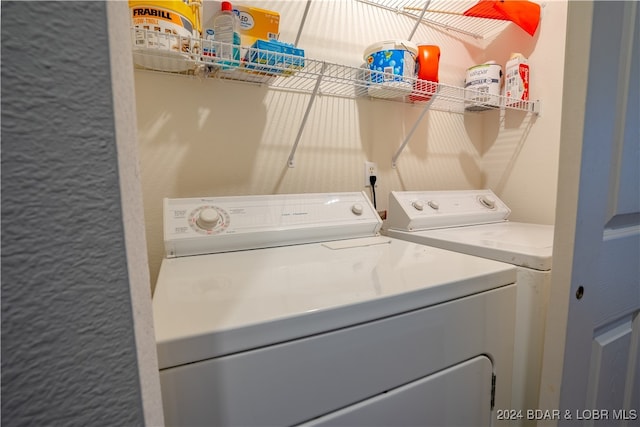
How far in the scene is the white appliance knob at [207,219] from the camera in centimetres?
102

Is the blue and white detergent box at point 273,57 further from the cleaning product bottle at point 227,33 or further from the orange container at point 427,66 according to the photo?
the orange container at point 427,66

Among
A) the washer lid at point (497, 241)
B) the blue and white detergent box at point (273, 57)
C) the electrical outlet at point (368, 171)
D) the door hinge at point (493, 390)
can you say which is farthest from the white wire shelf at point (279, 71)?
the door hinge at point (493, 390)

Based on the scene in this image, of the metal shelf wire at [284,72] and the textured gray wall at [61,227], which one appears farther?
the metal shelf wire at [284,72]

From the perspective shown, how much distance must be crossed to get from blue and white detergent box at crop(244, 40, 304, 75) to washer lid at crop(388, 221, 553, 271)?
0.82m

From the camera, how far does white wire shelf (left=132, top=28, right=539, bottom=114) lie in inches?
35.5

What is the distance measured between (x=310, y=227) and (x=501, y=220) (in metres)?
1.09

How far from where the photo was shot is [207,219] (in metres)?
1.02

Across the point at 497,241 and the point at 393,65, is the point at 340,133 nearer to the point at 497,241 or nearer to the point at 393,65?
the point at 393,65

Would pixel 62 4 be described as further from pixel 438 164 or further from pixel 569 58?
pixel 438 164

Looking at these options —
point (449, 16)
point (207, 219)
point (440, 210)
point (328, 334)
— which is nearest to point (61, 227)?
point (328, 334)

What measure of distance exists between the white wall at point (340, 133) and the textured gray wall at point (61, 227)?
3.35 feet

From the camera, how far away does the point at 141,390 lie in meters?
0.29

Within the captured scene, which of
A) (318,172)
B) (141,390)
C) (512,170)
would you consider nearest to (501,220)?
(512,170)

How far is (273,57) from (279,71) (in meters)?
0.09
